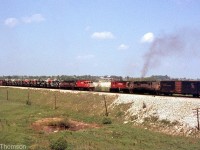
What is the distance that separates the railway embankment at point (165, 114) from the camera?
34.0m

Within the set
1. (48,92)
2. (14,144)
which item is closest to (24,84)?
(48,92)

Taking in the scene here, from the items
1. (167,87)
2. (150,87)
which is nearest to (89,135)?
(167,87)

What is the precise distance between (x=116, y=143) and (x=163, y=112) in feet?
38.7

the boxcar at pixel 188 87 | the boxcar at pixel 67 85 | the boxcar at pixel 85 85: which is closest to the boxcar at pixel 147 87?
the boxcar at pixel 188 87

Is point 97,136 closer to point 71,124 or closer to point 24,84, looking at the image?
point 71,124

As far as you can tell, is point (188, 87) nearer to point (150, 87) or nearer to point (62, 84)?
point (150, 87)

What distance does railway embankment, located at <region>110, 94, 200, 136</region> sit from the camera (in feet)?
112

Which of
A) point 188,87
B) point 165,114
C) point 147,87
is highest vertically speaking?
point 188,87

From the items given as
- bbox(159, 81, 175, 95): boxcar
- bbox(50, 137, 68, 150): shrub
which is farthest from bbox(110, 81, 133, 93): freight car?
bbox(50, 137, 68, 150): shrub

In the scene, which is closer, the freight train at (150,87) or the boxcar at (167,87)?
the freight train at (150,87)

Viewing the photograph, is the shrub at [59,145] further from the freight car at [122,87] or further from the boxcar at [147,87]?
the freight car at [122,87]

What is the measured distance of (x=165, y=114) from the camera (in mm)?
37938

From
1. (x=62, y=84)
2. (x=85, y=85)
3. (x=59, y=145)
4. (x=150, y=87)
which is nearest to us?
(x=59, y=145)

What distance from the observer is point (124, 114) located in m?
42.8
